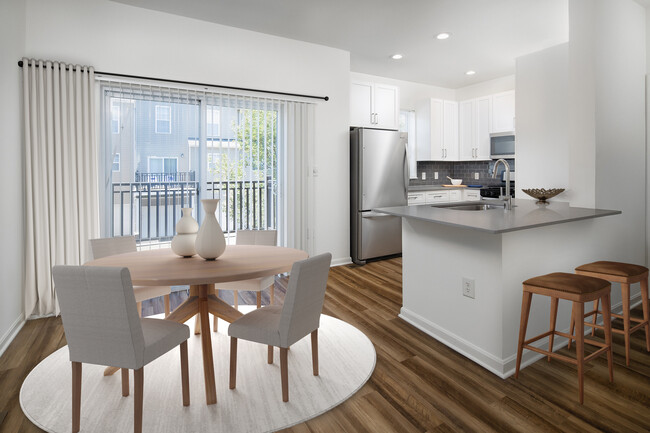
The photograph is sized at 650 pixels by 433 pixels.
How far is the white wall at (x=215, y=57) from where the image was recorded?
316cm

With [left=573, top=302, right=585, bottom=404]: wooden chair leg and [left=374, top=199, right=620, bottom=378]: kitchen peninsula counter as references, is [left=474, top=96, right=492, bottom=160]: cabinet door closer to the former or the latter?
[left=374, top=199, right=620, bottom=378]: kitchen peninsula counter

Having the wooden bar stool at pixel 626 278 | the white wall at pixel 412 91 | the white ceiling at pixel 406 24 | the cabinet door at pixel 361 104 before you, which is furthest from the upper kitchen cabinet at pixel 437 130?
the wooden bar stool at pixel 626 278

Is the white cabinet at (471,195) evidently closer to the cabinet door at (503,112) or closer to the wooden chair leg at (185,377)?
the cabinet door at (503,112)

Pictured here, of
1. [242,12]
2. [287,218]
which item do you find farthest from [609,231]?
[242,12]

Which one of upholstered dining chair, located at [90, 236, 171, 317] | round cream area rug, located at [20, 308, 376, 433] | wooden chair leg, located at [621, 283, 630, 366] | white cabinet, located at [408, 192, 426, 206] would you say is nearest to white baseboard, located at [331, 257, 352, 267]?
white cabinet, located at [408, 192, 426, 206]

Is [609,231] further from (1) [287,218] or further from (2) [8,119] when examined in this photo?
(2) [8,119]

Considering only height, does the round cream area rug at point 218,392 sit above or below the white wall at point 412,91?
below

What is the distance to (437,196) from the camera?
19.3 ft

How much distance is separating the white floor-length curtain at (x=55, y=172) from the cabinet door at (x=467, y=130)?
528 centimetres

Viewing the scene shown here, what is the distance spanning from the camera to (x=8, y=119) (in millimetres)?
2643

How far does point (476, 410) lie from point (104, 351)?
5.56 feet

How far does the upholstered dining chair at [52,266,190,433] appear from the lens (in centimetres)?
149

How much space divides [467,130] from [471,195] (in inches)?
42.6

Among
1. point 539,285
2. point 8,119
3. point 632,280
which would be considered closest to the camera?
point 539,285
